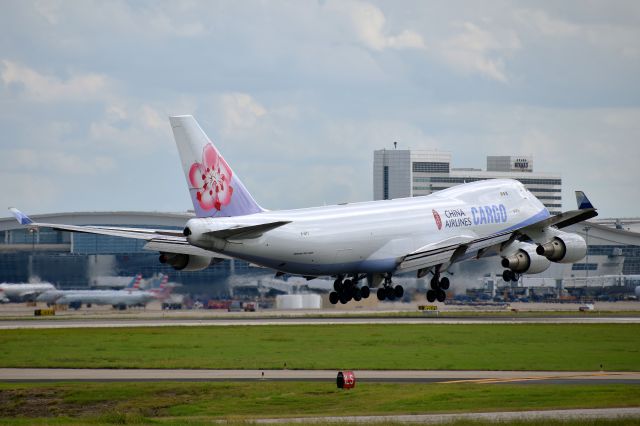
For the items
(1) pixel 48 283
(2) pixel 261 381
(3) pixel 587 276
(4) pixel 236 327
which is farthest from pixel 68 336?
(3) pixel 587 276

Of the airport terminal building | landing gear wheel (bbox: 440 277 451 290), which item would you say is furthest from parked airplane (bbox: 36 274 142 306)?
landing gear wheel (bbox: 440 277 451 290)

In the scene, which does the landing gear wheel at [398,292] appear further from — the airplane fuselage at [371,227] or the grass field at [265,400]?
the grass field at [265,400]

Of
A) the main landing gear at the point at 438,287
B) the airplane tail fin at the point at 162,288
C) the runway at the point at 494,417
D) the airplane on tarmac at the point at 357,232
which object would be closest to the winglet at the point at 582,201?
the airplane on tarmac at the point at 357,232

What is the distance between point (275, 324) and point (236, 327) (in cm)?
477

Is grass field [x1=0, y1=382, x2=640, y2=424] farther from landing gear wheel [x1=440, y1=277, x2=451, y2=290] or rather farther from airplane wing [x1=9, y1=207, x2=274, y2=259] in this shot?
landing gear wheel [x1=440, y1=277, x2=451, y2=290]

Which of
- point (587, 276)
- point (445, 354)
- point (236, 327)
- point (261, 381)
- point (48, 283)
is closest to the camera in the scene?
point (261, 381)

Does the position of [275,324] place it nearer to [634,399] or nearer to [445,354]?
[445,354]

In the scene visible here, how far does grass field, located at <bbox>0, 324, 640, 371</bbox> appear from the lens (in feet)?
207

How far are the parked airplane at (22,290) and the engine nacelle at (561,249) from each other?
81620 millimetres

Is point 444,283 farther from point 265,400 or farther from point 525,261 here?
point 265,400

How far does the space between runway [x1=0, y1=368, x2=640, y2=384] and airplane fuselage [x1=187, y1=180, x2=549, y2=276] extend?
302 inches

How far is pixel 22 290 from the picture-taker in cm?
14538

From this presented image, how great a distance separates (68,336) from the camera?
268 feet

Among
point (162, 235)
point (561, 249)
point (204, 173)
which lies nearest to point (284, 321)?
point (561, 249)
